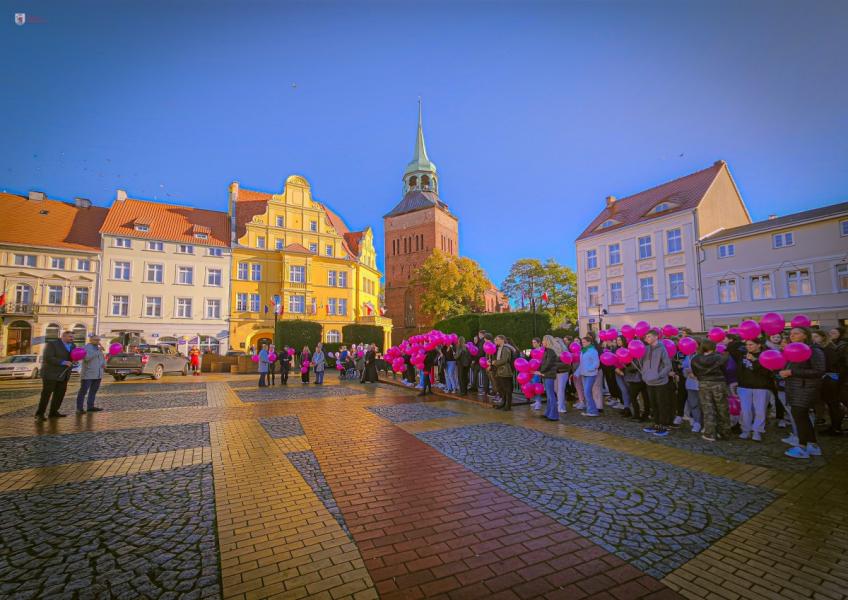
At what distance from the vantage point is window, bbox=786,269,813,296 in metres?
25.1

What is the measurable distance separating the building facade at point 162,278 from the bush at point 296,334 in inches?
402

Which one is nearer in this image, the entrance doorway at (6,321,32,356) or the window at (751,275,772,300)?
the window at (751,275,772,300)

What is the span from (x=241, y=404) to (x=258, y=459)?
6.35 metres

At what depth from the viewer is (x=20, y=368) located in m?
21.4

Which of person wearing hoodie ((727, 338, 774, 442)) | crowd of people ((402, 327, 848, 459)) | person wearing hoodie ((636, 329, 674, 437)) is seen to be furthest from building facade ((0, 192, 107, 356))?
person wearing hoodie ((727, 338, 774, 442))

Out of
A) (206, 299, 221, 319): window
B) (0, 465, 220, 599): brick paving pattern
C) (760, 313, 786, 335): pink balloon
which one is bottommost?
(0, 465, 220, 599): brick paving pattern

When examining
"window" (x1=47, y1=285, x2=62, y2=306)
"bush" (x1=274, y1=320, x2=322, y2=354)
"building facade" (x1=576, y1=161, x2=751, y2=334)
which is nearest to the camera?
"building facade" (x1=576, y1=161, x2=751, y2=334)

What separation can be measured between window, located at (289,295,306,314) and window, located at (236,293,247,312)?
442 cm

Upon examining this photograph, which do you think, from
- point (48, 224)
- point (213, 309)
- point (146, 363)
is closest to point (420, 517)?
point (146, 363)

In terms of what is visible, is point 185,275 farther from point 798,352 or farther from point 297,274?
point 798,352

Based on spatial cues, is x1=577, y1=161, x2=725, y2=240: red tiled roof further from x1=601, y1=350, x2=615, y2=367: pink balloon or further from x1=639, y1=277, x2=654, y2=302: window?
x1=601, y1=350, x2=615, y2=367: pink balloon

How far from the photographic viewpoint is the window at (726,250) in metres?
28.4

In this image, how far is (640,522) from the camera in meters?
3.77

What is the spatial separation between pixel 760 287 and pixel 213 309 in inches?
1788
